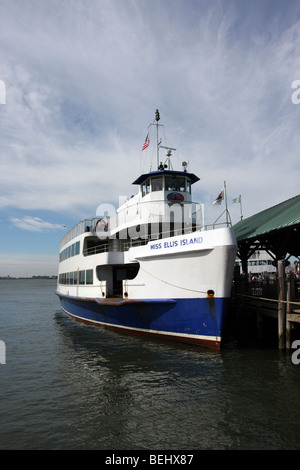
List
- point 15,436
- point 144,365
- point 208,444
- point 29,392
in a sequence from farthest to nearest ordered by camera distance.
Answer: point 144,365, point 29,392, point 15,436, point 208,444

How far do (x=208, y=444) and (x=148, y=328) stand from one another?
25.9 feet

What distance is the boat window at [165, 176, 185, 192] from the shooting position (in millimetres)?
17516

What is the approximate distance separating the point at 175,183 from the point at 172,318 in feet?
26.6

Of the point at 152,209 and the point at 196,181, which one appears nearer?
the point at 152,209

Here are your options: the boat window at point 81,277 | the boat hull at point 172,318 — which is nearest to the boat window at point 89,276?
the boat window at point 81,277

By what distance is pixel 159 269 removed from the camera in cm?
1335

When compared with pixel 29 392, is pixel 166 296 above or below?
above

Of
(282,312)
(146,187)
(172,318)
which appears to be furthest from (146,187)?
(282,312)

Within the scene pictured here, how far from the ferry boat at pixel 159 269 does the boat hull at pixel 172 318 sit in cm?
4

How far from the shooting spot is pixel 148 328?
13.9 metres

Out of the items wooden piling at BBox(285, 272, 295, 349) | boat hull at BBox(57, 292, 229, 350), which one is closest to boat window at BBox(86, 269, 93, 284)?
boat hull at BBox(57, 292, 229, 350)

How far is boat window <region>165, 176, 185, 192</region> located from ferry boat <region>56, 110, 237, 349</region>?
0.19 feet
